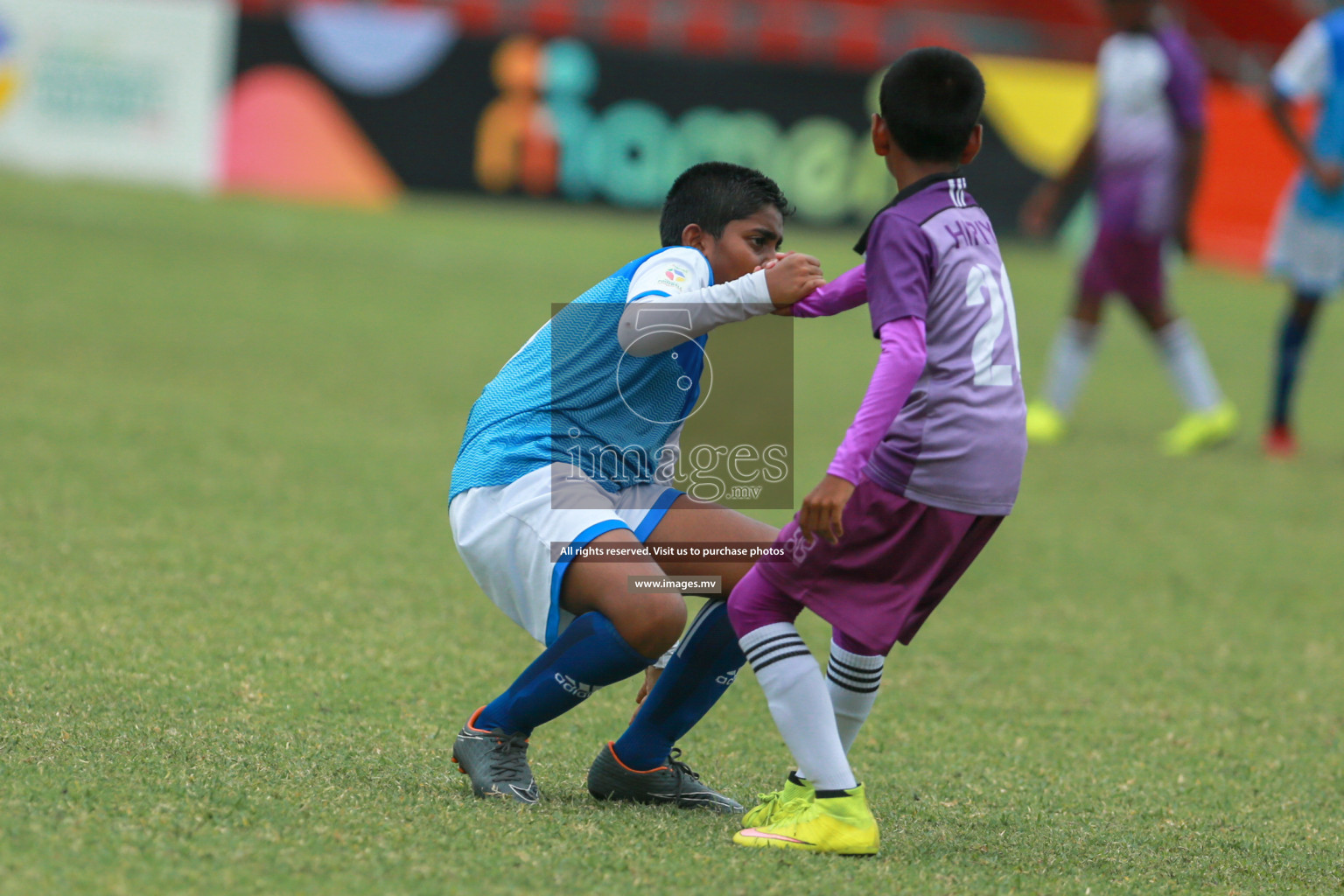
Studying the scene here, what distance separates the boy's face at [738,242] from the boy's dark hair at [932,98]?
1.35 ft

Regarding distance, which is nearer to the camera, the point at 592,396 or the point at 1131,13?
the point at 592,396

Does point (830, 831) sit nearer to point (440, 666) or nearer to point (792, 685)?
point (792, 685)

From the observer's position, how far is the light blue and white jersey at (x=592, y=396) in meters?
3.08

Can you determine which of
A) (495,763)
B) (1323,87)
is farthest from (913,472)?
(1323,87)

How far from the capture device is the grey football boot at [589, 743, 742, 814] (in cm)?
307

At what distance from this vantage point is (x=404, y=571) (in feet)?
16.1

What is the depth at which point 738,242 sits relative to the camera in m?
3.15

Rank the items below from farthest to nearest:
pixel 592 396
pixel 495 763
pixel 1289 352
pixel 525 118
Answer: pixel 525 118
pixel 1289 352
pixel 592 396
pixel 495 763

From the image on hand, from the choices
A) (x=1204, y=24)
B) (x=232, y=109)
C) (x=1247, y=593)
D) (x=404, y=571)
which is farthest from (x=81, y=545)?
(x=1204, y=24)

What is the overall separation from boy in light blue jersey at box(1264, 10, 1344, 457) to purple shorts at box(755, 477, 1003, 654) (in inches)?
228

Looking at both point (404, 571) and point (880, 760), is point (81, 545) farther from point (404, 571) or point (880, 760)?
point (880, 760)

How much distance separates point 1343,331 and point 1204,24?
41.7ft

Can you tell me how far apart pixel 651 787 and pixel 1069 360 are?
5.68 m

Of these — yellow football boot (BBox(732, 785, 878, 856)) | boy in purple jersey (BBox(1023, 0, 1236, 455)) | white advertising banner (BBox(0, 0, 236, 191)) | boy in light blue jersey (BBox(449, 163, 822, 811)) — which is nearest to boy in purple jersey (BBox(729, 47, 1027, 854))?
yellow football boot (BBox(732, 785, 878, 856))
